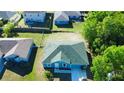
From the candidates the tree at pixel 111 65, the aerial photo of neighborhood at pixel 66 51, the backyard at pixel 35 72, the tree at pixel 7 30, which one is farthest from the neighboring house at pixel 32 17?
the tree at pixel 111 65

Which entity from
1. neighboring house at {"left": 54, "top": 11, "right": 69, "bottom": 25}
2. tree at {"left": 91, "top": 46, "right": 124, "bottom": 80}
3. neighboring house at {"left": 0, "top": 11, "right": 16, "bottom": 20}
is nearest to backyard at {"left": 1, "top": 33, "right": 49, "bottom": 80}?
tree at {"left": 91, "top": 46, "right": 124, "bottom": 80}

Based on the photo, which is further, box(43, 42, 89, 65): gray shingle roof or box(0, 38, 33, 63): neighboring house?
box(0, 38, 33, 63): neighboring house

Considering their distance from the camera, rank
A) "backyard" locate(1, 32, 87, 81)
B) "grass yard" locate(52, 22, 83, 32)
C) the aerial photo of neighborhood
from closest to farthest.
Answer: the aerial photo of neighborhood, "backyard" locate(1, 32, 87, 81), "grass yard" locate(52, 22, 83, 32)

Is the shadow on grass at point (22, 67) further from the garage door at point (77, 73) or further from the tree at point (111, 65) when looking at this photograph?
the tree at point (111, 65)

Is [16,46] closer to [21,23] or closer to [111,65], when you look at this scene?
[21,23]

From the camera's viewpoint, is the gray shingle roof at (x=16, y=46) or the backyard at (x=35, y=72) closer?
the backyard at (x=35, y=72)

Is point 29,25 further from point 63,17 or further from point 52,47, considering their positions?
point 52,47

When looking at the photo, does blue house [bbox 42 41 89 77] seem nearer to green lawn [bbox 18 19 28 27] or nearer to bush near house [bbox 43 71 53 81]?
bush near house [bbox 43 71 53 81]

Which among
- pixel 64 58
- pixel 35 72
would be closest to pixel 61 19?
pixel 64 58

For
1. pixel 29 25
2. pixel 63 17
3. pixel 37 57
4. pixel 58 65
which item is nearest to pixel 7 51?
pixel 37 57
